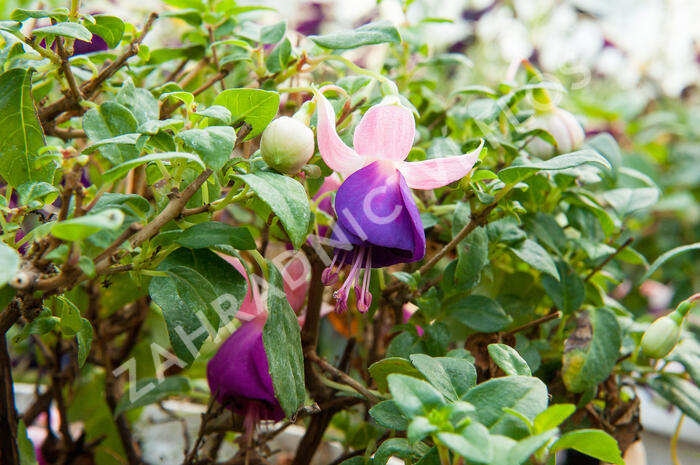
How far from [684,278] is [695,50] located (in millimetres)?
910

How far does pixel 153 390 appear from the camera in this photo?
59cm

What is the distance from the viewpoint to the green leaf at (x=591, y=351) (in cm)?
53

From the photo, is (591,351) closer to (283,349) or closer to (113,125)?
(283,349)

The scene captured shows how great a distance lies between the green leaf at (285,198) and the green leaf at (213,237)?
46mm

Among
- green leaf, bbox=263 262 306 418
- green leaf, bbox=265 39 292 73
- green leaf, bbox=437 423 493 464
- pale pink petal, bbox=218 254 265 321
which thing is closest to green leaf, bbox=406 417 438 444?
green leaf, bbox=437 423 493 464

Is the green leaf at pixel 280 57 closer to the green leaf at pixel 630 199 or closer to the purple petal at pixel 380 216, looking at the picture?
the purple petal at pixel 380 216

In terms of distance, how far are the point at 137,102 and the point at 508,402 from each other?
322 millimetres

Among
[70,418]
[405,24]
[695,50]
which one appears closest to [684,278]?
[405,24]

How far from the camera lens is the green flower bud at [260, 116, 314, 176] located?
0.38 m

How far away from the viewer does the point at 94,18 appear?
0.47 meters

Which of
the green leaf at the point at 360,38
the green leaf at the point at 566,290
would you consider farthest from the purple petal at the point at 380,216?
the green leaf at the point at 566,290

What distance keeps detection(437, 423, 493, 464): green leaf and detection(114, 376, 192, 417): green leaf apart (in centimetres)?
35

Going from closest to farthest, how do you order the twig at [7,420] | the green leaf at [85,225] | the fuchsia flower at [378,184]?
1. the green leaf at [85,225]
2. the fuchsia flower at [378,184]
3. the twig at [7,420]

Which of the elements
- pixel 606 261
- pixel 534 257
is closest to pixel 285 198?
pixel 534 257
